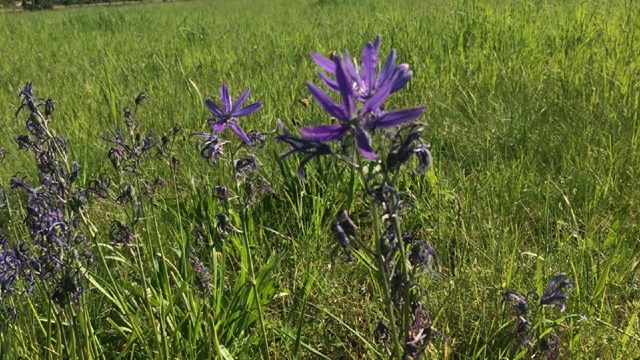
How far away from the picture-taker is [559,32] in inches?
173

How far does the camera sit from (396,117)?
0.81 meters

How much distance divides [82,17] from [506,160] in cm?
1203

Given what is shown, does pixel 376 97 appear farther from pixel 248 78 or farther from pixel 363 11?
pixel 363 11

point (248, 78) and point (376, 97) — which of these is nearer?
point (376, 97)

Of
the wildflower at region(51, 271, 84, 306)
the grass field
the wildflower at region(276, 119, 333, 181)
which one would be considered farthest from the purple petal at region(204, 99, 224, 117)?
the wildflower at region(276, 119, 333, 181)

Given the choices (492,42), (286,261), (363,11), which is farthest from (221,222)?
(363,11)

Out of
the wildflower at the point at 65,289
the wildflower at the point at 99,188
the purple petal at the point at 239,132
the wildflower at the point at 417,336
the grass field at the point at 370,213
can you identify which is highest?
the purple petal at the point at 239,132

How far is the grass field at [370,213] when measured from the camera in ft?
5.40

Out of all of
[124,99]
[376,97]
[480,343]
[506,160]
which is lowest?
[480,343]

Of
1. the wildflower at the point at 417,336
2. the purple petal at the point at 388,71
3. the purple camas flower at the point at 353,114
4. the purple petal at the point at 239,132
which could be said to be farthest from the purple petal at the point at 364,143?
the purple petal at the point at 239,132

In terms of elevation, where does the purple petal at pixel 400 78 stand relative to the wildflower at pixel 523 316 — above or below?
above

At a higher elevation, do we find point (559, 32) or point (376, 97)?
point (376, 97)

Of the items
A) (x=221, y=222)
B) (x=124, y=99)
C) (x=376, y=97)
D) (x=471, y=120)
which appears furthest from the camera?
(x=124, y=99)

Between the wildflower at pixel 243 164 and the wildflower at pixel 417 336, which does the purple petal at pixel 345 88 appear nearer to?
the wildflower at pixel 417 336
